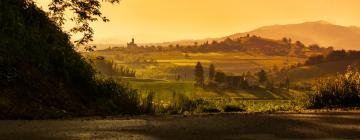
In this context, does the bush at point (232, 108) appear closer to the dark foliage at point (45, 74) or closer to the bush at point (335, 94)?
the bush at point (335, 94)

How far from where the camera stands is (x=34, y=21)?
18.9 m

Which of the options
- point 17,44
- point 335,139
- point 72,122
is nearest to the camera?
point 335,139

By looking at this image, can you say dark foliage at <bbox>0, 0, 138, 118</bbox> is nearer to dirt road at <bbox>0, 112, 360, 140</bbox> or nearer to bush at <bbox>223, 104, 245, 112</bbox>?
dirt road at <bbox>0, 112, 360, 140</bbox>

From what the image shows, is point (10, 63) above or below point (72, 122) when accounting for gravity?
above

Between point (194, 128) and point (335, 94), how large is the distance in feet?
30.1

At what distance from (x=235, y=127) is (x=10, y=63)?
764 cm

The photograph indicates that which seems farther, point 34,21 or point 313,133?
point 34,21

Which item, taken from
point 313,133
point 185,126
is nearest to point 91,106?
point 185,126

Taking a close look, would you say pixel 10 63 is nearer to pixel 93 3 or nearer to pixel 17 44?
pixel 17 44

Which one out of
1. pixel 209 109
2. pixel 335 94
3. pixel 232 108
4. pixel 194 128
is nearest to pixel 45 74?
pixel 209 109

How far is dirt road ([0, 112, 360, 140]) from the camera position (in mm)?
9789

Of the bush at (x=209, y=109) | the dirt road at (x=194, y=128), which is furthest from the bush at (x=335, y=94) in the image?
the dirt road at (x=194, y=128)

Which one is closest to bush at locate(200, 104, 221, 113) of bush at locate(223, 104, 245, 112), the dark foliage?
bush at locate(223, 104, 245, 112)

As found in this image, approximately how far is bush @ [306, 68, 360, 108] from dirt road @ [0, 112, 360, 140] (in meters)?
5.28
